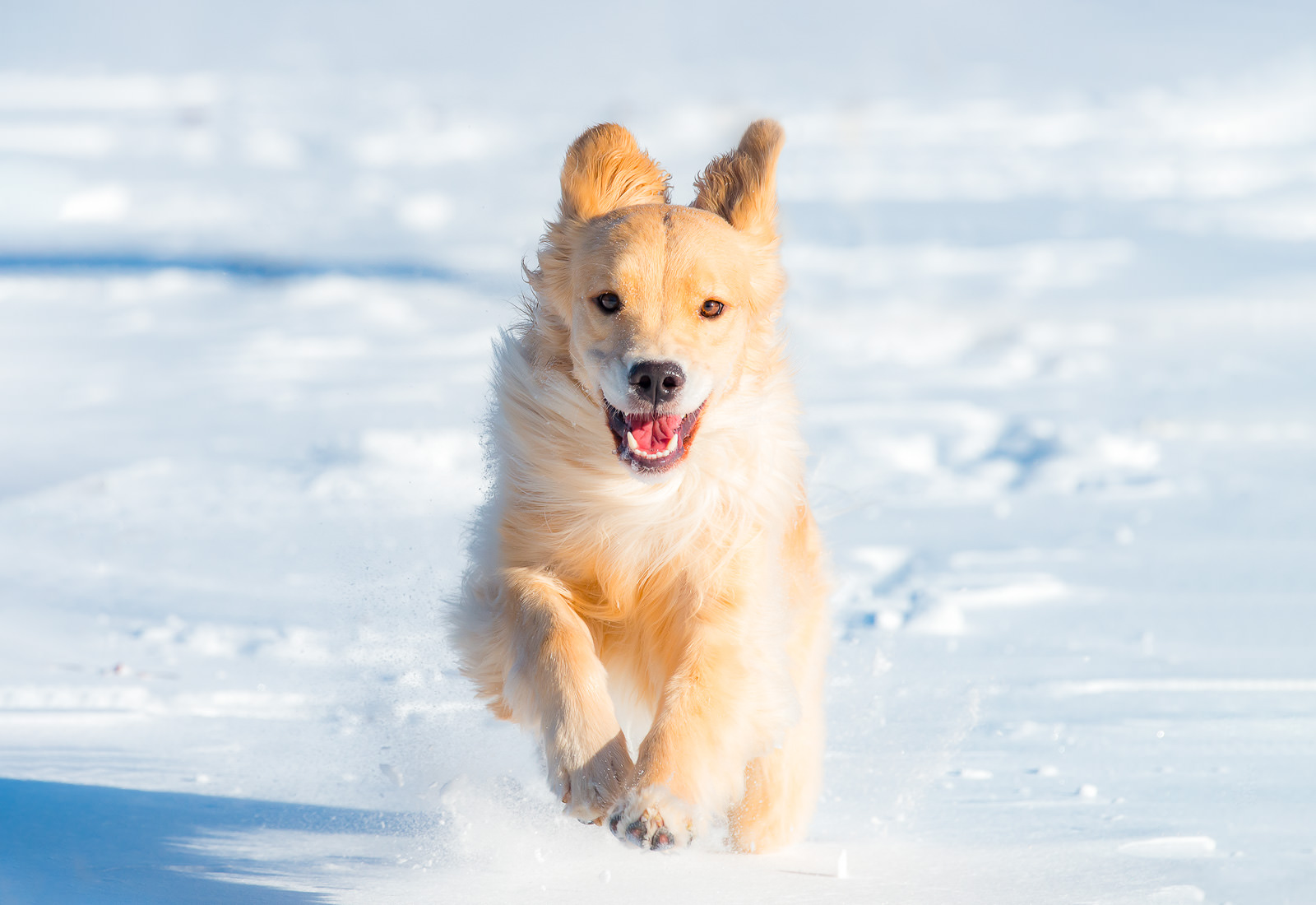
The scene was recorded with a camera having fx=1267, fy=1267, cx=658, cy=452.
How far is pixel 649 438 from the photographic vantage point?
10.4 ft

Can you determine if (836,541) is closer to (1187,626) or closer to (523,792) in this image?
(1187,626)

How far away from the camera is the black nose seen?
9.95 feet

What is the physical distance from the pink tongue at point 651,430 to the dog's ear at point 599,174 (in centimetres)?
79

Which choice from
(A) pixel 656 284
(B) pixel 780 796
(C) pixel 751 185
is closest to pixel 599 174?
(C) pixel 751 185

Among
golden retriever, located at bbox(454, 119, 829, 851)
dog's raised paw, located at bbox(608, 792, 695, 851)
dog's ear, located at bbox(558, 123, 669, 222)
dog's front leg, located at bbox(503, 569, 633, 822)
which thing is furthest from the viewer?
dog's ear, located at bbox(558, 123, 669, 222)

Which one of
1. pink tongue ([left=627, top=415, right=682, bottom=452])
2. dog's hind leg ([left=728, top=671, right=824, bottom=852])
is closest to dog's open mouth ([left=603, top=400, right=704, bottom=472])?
pink tongue ([left=627, top=415, right=682, bottom=452])

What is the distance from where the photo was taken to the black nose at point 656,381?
3.03 m

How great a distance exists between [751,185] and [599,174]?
447 millimetres

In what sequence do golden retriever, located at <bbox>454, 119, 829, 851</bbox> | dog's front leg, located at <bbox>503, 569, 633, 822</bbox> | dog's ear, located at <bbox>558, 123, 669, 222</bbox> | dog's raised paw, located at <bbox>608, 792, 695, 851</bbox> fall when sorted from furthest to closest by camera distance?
dog's ear, located at <bbox>558, 123, 669, 222</bbox> → golden retriever, located at <bbox>454, 119, 829, 851</bbox> → dog's front leg, located at <bbox>503, 569, 633, 822</bbox> → dog's raised paw, located at <bbox>608, 792, 695, 851</bbox>

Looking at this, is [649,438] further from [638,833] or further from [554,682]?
[638,833]

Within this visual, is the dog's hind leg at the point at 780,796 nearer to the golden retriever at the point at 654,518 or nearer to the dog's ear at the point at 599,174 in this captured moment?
the golden retriever at the point at 654,518

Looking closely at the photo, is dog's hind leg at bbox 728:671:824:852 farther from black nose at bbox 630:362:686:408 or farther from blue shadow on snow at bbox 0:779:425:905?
black nose at bbox 630:362:686:408

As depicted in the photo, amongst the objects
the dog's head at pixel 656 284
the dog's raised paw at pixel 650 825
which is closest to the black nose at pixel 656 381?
the dog's head at pixel 656 284

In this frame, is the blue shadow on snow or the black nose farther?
the blue shadow on snow
